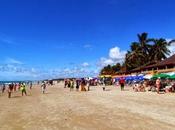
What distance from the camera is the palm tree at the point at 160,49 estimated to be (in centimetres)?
7669

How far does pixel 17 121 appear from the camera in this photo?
1641 centimetres

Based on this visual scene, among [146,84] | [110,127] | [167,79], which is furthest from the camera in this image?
[146,84]

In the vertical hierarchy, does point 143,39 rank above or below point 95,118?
above

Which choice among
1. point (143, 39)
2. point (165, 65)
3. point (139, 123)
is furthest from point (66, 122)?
point (143, 39)

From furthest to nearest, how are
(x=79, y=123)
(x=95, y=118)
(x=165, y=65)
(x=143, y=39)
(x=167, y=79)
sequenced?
(x=143, y=39), (x=165, y=65), (x=167, y=79), (x=95, y=118), (x=79, y=123)

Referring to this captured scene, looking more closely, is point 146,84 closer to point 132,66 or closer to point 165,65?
point 165,65

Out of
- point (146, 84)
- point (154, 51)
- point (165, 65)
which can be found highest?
point (154, 51)

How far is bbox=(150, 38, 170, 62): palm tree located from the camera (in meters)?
76.7

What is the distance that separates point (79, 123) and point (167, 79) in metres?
28.2

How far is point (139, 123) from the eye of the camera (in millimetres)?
13781

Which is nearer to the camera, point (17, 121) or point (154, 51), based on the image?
point (17, 121)

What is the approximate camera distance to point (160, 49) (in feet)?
254

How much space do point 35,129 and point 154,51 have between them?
68.0 m

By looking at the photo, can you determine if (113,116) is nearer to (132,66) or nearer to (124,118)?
(124,118)
